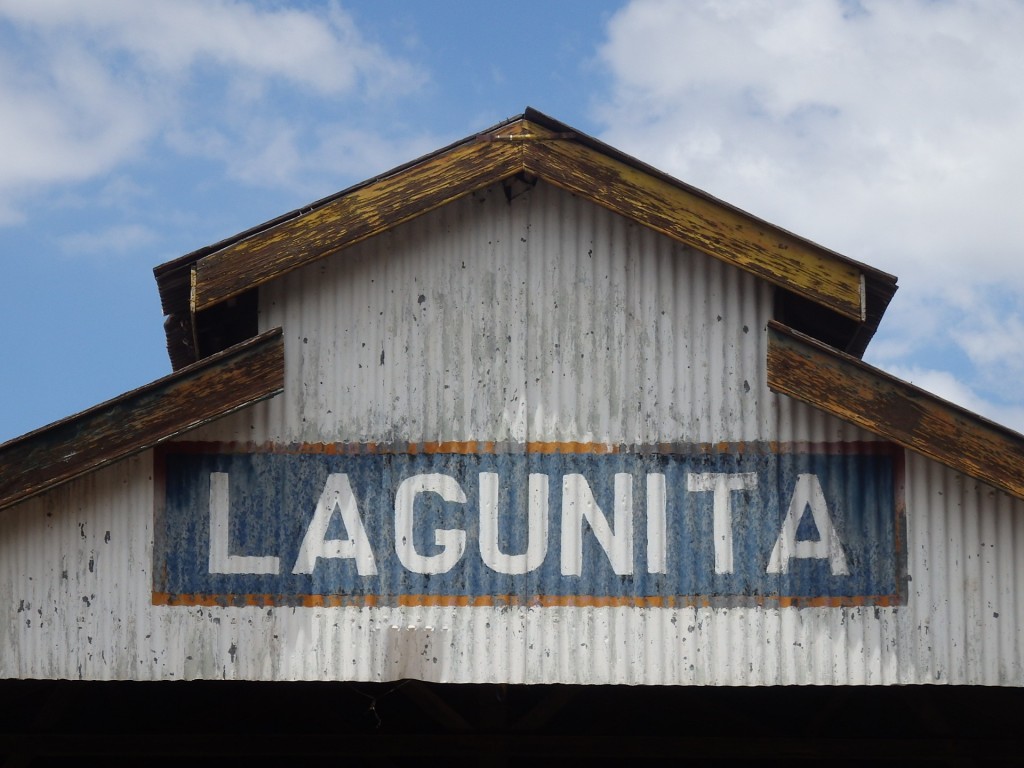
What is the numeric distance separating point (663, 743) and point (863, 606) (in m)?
2.27

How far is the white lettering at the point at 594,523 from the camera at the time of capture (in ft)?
29.0

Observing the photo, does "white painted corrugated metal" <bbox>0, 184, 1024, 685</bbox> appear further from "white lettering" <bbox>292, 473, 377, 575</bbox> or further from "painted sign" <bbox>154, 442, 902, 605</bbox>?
"white lettering" <bbox>292, 473, 377, 575</bbox>

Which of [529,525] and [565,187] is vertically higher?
[565,187]

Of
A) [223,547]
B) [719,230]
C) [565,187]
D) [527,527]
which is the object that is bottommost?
[223,547]

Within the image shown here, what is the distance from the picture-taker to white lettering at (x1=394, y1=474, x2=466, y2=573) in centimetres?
884

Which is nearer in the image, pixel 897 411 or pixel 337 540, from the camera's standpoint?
pixel 897 411

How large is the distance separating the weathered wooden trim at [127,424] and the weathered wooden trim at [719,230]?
254 cm

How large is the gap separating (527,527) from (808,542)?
6.39 ft

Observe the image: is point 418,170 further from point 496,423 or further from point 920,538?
point 920,538

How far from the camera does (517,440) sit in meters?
8.94

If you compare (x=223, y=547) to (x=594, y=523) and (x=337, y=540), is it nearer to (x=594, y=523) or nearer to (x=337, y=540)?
(x=337, y=540)

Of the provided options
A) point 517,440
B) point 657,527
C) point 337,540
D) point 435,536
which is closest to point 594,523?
point 657,527

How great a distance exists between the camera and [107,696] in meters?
12.2

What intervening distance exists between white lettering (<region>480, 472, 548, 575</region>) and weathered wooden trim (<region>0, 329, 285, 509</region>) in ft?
5.60
